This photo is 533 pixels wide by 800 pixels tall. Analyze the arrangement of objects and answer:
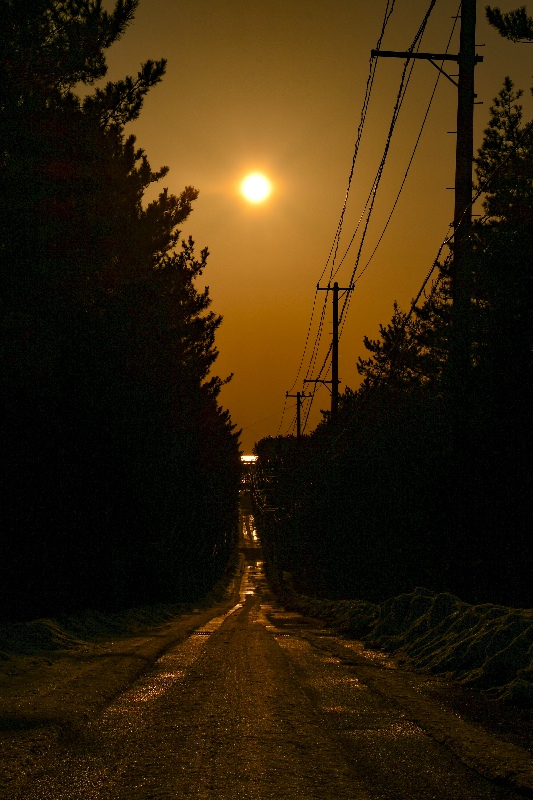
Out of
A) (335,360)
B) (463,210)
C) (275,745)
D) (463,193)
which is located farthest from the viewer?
(335,360)

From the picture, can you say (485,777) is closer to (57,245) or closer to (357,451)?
(57,245)

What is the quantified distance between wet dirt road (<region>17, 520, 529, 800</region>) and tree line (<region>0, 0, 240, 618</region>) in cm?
638

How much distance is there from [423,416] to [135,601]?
10.0m

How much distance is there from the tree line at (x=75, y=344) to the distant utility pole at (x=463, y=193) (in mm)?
6258

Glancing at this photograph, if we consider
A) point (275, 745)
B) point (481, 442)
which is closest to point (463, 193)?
point (481, 442)

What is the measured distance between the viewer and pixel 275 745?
196 inches

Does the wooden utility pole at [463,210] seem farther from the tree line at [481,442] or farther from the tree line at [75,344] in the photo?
the tree line at [75,344]

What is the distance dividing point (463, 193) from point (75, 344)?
26.7ft

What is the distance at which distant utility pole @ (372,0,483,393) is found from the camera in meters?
13.3

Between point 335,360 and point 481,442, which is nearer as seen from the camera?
point 481,442

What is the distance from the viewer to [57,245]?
11258 millimetres

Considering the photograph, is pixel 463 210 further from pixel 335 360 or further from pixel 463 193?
pixel 335 360

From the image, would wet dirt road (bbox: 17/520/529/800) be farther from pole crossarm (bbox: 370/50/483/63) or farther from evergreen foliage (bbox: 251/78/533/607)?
pole crossarm (bbox: 370/50/483/63)

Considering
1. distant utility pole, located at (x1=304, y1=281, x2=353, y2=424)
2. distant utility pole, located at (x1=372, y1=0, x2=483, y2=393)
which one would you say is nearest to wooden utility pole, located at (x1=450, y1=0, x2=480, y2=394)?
distant utility pole, located at (x1=372, y1=0, x2=483, y2=393)
